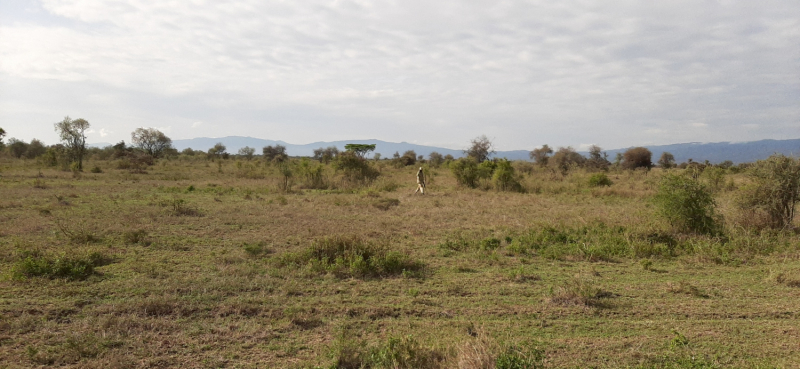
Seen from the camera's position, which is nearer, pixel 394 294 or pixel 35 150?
pixel 394 294

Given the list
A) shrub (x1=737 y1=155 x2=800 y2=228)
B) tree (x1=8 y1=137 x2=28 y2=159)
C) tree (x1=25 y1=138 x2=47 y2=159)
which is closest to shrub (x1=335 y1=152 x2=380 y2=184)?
shrub (x1=737 y1=155 x2=800 y2=228)

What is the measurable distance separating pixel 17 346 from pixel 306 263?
4.03 metres

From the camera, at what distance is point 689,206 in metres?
9.62

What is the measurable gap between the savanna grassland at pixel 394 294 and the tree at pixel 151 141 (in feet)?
184

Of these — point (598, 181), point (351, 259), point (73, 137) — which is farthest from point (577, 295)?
point (73, 137)

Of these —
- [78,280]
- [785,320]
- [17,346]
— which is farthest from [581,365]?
[78,280]

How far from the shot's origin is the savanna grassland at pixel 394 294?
13.7ft

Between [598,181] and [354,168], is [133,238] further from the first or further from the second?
[598,181]

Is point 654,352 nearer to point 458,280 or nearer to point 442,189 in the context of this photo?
point 458,280

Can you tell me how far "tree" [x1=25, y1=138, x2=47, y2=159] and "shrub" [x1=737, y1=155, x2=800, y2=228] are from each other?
66403 mm

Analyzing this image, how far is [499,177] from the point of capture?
71.4 ft

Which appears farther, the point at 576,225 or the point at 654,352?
the point at 576,225

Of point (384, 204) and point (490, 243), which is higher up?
point (384, 204)

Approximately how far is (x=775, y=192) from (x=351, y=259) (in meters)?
11.2
